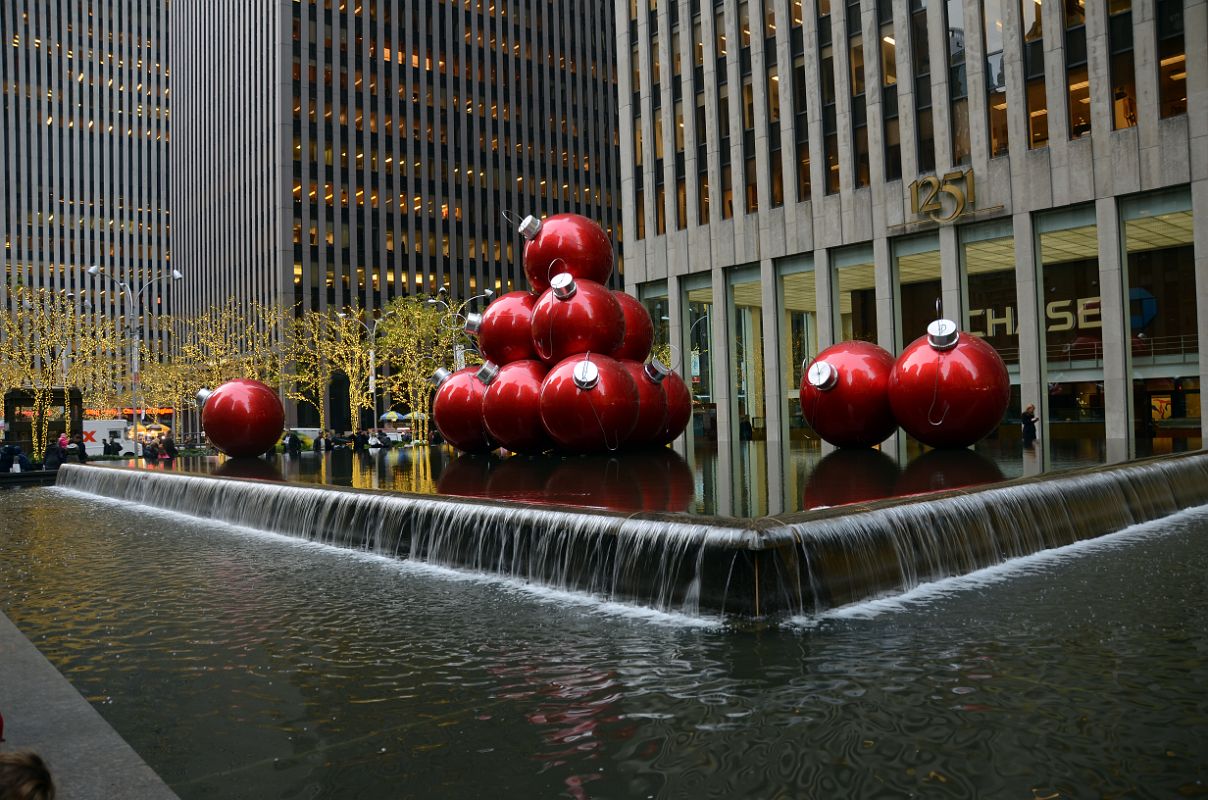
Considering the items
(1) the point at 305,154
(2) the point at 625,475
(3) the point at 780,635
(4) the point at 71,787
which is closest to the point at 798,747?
(3) the point at 780,635

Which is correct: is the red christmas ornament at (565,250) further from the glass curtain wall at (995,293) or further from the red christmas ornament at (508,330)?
the glass curtain wall at (995,293)

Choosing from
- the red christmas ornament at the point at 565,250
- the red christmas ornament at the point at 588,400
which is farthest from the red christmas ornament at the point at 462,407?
the red christmas ornament at the point at 588,400

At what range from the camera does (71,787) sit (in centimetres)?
398

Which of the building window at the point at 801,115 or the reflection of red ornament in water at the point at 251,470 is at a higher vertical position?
the building window at the point at 801,115

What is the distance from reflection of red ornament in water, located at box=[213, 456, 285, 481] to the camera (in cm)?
1603

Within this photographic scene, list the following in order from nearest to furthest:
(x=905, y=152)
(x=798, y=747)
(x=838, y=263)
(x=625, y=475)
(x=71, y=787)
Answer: (x=71, y=787) → (x=798, y=747) → (x=625, y=475) → (x=905, y=152) → (x=838, y=263)

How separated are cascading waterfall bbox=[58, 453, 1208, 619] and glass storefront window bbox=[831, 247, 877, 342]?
20330 millimetres

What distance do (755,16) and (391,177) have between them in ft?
183

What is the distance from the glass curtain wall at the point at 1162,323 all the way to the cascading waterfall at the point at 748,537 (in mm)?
17392

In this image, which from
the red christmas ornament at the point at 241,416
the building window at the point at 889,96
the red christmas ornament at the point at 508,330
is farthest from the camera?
the building window at the point at 889,96

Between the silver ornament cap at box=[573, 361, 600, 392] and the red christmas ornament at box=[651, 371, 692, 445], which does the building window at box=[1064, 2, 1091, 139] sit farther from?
the silver ornament cap at box=[573, 361, 600, 392]

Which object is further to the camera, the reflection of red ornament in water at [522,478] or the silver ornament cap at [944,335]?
the silver ornament cap at [944,335]

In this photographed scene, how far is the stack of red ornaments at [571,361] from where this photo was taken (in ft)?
47.1

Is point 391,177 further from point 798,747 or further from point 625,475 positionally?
point 798,747
